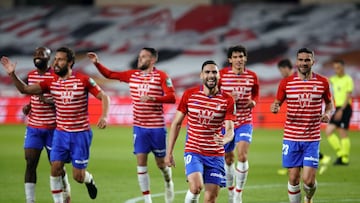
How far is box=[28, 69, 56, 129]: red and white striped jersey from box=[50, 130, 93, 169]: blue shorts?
570 mm

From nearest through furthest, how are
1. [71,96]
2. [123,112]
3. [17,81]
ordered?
[17,81]
[71,96]
[123,112]

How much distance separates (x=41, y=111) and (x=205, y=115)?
2.99 m

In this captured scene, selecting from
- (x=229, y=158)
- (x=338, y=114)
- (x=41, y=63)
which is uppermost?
(x=41, y=63)

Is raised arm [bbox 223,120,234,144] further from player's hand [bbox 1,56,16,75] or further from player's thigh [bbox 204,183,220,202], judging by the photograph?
player's hand [bbox 1,56,16,75]

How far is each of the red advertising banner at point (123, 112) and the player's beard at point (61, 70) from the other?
688 inches

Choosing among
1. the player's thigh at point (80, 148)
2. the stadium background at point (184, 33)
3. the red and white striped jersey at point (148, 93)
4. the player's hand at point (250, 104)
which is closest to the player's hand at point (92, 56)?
the red and white striped jersey at point (148, 93)

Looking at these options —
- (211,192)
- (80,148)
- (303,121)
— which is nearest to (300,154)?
(303,121)

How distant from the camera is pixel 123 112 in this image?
104ft

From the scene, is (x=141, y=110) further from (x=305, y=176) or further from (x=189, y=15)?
(x=189, y=15)

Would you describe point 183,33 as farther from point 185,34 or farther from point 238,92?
point 238,92

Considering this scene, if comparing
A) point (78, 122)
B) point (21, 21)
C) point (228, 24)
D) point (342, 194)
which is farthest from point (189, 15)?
point (78, 122)

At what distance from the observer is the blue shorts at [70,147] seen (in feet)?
41.1

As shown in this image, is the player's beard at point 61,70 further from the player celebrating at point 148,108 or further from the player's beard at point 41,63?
the player celebrating at point 148,108

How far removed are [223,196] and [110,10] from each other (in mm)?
30154
